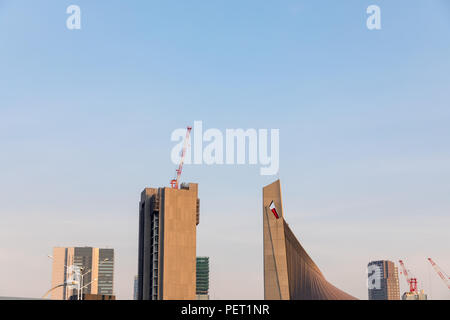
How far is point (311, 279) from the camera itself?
411 feet
